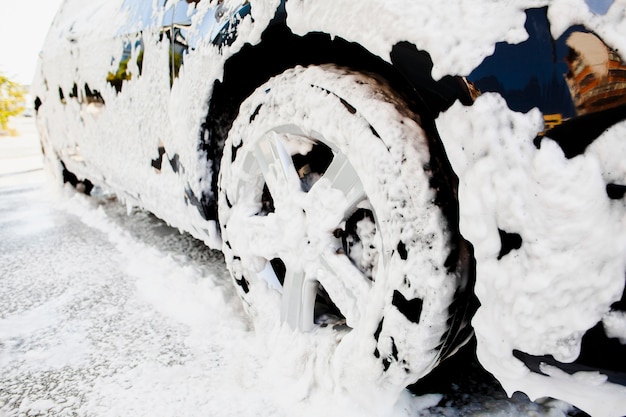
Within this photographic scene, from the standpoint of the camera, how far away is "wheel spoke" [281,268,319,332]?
4.04 feet

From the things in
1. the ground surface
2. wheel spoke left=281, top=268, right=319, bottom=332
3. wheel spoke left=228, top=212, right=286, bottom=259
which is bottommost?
the ground surface

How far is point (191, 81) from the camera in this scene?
4.95 ft

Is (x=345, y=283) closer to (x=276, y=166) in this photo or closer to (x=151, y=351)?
(x=276, y=166)

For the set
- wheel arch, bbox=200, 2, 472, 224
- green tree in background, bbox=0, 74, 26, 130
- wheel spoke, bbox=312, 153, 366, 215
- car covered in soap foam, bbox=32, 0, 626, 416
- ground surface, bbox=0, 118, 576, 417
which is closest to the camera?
car covered in soap foam, bbox=32, 0, 626, 416

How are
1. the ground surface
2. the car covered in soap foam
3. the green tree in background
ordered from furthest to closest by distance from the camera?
the green tree in background → the ground surface → the car covered in soap foam

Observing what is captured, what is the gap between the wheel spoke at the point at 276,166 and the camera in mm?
1241

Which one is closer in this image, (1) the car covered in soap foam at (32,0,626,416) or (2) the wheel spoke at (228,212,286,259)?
(1) the car covered in soap foam at (32,0,626,416)

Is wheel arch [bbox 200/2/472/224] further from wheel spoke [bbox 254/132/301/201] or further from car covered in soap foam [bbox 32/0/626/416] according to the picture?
wheel spoke [bbox 254/132/301/201]

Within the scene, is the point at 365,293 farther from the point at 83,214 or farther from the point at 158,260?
the point at 83,214

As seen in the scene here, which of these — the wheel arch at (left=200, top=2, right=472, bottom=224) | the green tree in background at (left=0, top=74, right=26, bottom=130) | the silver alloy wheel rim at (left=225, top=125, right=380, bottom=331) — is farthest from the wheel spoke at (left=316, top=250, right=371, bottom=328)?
the green tree in background at (left=0, top=74, right=26, bottom=130)

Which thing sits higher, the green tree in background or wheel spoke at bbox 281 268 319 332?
the green tree in background

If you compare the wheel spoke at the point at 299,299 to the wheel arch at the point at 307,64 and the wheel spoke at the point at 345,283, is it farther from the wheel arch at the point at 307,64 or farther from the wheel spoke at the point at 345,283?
the wheel arch at the point at 307,64

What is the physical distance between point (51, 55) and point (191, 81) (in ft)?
7.35

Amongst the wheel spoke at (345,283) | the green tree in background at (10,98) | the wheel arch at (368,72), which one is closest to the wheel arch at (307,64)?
the wheel arch at (368,72)
